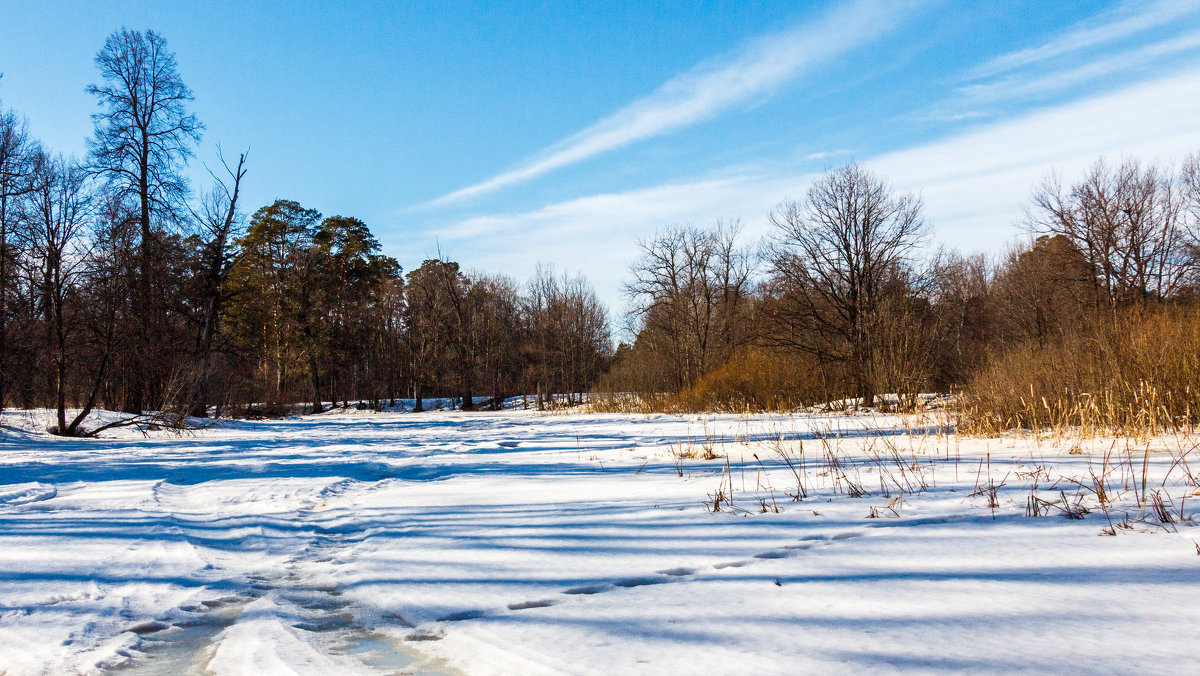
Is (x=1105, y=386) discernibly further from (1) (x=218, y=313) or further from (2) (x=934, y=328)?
(1) (x=218, y=313)

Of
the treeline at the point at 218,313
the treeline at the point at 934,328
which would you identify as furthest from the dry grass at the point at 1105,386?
the treeline at the point at 218,313

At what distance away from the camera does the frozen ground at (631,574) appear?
1.82 meters

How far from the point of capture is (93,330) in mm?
13211

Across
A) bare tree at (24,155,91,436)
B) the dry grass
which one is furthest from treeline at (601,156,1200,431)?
bare tree at (24,155,91,436)

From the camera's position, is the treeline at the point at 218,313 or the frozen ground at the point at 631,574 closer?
the frozen ground at the point at 631,574

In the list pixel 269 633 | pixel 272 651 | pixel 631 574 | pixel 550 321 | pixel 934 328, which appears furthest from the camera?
pixel 550 321

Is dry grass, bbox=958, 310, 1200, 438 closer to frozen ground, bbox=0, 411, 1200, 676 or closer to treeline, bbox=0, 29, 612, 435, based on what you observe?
frozen ground, bbox=0, 411, 1200, 676

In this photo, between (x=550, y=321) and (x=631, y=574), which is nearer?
(x=631, y=574)

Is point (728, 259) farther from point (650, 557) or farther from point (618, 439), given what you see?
point (650, 557)

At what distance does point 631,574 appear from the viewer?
8.98 ft

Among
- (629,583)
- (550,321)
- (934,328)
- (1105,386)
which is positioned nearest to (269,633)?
(629,583)

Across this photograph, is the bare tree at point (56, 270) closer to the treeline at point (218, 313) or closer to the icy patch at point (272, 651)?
the treeline at point (218, 313)

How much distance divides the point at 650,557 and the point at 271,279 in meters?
35.8

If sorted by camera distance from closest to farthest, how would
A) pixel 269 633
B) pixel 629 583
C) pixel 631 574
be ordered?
pixel 269 633 → pixel 629 583 → pixel 631 574
